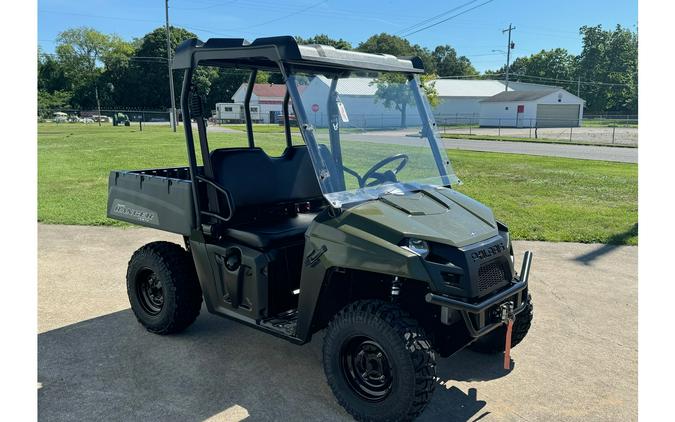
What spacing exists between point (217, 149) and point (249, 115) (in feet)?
3.50

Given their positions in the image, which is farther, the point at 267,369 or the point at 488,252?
the point at 267,369

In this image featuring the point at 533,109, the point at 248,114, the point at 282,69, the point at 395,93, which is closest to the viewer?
the point at 282,69

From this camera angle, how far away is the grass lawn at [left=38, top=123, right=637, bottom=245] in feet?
23.7

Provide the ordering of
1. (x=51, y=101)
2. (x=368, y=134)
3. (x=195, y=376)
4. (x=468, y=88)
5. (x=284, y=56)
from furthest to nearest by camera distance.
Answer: (x=51, y=101) < (x=468, y=88) < (x=368, y=134) < (x=195, y=376) < (x=284, y=56)

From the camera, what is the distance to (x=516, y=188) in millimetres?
11219

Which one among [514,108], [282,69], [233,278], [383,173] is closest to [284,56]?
[282,69]

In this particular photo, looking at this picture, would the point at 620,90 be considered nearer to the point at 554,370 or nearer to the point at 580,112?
the point at 580,112

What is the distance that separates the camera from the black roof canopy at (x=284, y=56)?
10.0 ft

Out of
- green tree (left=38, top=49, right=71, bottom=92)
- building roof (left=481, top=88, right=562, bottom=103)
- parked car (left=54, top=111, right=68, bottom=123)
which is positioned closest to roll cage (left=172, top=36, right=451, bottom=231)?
building roof (left=481, top=88, right=562, bottom=103)

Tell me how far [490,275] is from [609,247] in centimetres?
447

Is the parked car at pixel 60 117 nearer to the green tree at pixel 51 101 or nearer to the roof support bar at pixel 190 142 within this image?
the green tree at pixel 51 101

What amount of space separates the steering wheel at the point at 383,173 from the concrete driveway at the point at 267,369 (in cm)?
131

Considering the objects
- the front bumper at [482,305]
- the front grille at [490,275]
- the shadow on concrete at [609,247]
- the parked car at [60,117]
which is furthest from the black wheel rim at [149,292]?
the parked car at [60,117]

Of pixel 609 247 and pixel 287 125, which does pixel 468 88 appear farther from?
pixel 287 125
